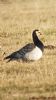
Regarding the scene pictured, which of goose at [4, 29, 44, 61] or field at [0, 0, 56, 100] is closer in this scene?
field at [0, 0, 56, 100]

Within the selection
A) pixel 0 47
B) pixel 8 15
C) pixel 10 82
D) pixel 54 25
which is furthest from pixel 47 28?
pixel 10 82

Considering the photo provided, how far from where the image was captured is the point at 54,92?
10812mm

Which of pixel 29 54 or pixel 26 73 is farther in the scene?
pixel 29 54

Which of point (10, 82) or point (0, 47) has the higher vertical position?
point (10, 82)

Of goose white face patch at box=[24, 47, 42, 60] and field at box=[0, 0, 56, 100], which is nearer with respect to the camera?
field at box=[0, 0, 56, 100]

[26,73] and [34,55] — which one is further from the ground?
[26,73]

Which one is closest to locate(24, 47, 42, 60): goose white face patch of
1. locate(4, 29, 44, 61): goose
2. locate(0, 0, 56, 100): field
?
locate(4, 29, 44, 61): goose

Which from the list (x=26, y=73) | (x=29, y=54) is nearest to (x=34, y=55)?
(x=29, y=54)

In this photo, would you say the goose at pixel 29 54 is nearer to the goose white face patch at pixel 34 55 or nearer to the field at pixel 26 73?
the goose white face patch at pixel 34 55

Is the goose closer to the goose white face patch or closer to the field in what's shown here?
the goose white face patch

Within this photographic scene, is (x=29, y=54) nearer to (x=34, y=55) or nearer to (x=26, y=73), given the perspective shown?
(x=34, y=55)

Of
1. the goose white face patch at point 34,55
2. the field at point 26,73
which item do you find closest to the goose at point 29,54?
the goose white face patch at point 34,55

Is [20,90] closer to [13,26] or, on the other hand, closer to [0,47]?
[0,47]

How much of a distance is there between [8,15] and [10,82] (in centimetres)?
1974
